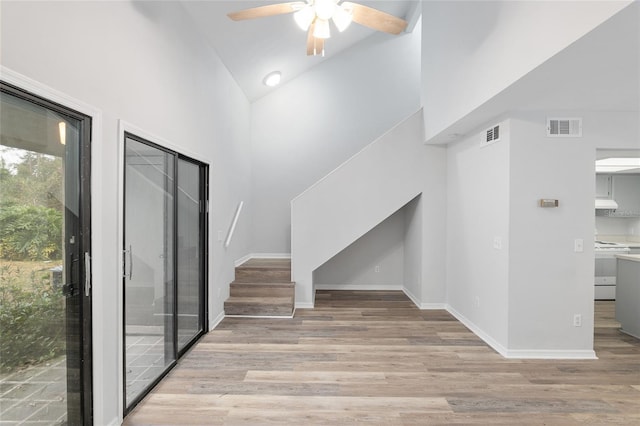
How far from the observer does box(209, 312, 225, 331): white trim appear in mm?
4242

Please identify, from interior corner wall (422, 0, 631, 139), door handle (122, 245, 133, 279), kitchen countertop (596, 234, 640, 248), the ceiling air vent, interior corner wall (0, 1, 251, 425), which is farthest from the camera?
kitchen countertop (596, 234, 640, 248)

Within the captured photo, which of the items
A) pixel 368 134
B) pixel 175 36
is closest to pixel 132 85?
pixel 175 36

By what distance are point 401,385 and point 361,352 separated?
0.73m

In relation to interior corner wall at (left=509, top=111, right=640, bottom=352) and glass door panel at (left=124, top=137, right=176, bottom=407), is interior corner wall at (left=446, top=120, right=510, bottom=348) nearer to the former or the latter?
interior corner wall at (left=509, top=111, right=640, bottom=352)

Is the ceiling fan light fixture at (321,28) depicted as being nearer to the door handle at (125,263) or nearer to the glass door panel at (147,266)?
the glass door panel at (147,266)

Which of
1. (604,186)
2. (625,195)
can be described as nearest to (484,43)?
(604,186)

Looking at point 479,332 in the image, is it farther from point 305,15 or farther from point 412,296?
point 305,15

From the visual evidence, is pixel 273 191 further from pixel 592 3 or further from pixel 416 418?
pixel 592 3

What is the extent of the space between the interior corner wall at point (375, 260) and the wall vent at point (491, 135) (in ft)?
8.67

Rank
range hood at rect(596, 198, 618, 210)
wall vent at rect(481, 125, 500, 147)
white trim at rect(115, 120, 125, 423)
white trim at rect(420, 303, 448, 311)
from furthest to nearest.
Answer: range hood at rect(596, 198, 618, 210), white trim at rect(420, 303, 448, 311), wall vent at rect(481, 125, 500, 147), white trim at rect(115, 120, 125, 423)

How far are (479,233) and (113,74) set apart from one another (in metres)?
4.02

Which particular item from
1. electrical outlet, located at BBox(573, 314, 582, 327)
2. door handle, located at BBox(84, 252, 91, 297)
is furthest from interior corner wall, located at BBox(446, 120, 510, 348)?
door handle, located at BBox(84, 252, 91, 297)

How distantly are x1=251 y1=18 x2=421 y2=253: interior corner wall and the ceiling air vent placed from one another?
11.5 feet

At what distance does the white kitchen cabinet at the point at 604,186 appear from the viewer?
5.93m
